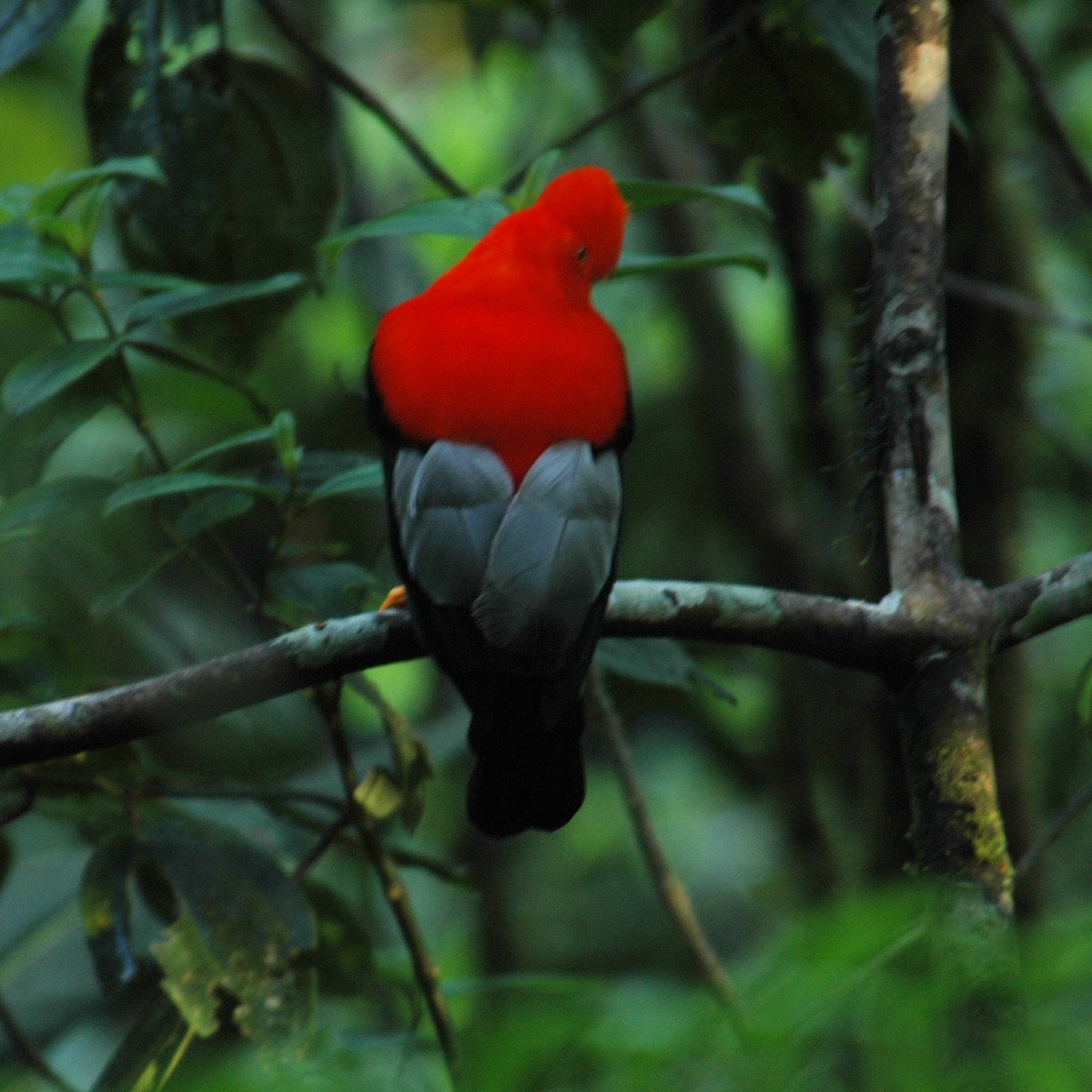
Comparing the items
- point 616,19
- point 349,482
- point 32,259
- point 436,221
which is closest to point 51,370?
point 32,259

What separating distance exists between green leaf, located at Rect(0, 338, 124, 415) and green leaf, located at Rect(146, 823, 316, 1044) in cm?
77

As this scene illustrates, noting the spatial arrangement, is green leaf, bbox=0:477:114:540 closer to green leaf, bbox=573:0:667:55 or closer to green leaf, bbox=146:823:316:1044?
green leaf, bbox=146:823:316:1044

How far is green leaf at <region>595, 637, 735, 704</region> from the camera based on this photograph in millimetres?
2133

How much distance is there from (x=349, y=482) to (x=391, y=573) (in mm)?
1753

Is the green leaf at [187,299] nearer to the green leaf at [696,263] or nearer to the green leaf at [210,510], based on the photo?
the green leaf at [210,510]

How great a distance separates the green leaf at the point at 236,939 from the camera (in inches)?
80.4

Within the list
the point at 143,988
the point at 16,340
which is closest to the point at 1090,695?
the point at 143,988

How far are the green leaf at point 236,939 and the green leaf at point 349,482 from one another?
65cm

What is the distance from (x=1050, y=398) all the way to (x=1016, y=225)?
57.6 inches

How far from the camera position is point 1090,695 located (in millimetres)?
2070

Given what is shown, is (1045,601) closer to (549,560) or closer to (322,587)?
(549,560)

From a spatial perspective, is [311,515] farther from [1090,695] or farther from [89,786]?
[1090,695]

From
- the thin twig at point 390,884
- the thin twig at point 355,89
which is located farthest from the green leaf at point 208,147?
the thin twig at point 390,884

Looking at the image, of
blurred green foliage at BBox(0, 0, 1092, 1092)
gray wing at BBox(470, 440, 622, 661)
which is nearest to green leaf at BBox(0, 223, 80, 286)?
blurred green foliage at BBox(0, 0, 1092, 1092)
